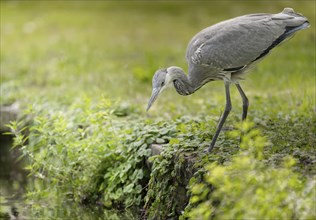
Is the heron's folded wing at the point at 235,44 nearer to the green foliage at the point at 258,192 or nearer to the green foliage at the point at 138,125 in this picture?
the green foliage at the point at 138,125

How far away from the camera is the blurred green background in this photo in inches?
432

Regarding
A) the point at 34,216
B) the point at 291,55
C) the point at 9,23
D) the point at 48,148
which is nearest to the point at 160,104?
the point at 48,148

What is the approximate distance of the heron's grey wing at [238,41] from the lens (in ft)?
22.7

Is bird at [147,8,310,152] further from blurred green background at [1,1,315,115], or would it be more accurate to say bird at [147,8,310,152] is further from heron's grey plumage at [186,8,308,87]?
blurred green background at [1,1,315,115]

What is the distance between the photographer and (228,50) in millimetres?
6945

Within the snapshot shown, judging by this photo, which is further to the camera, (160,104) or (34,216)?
(160,104)

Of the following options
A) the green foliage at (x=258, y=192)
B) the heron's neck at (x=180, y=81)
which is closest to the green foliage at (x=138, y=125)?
the green foliage at (x=258, y=192)

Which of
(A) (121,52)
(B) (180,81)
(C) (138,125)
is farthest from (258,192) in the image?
(A) (121,52)

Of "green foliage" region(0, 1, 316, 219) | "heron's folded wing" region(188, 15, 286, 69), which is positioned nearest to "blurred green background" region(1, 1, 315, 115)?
A: "green foliage" region(0, 1, 316, 219)

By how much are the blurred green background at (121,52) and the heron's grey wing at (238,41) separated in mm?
2376

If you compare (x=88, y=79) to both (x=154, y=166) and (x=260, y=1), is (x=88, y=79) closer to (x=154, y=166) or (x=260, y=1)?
(x=154, y=166)

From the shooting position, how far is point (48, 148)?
848 cm

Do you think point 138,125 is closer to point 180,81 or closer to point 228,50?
point 180,81

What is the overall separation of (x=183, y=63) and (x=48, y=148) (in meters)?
5.69
